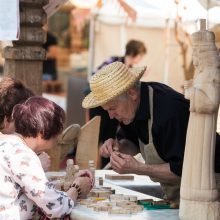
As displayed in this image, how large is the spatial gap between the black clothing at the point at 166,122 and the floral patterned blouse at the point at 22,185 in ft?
1.99

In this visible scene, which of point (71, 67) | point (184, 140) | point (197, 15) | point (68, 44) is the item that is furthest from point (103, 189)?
point (68, 44)

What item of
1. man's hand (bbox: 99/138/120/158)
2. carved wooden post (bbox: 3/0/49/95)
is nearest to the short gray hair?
man's hand (bbox: 99/138/120/158)

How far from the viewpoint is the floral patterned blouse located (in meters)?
3.29

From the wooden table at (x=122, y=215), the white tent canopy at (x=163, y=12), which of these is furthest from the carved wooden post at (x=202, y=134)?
the white tent canopy at (x=163, y=12)

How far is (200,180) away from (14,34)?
175cm

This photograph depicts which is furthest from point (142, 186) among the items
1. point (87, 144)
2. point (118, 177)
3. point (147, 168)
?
point (147, 168)

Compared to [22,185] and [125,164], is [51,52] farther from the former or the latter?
[22,185]

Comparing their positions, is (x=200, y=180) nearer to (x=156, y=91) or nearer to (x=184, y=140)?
(x=184, y=140)

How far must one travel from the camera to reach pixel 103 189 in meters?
4.03

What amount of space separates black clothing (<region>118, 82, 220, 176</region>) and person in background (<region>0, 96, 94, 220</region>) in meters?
0.51

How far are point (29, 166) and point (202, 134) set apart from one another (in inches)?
31.5

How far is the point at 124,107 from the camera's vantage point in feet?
12.4

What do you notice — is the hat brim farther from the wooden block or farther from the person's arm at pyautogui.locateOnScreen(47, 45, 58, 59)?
the person's arm at pyautogui.locateOnScreen(47, 45, 58, 59)

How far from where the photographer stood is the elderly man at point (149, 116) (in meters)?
3.61
